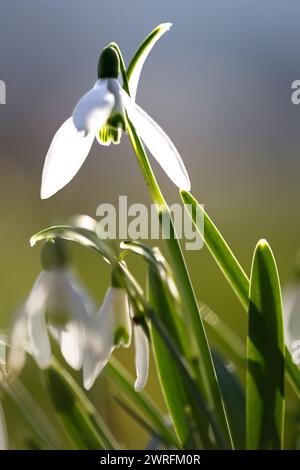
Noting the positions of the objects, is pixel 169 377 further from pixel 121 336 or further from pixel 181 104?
pixel 181 104

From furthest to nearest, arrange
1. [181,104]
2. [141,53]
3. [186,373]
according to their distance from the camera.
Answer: [181,104], [141,53], [186,373]

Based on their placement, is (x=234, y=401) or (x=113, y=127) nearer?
(x=113, y=127)

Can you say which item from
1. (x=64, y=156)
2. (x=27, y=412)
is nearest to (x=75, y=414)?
(x=27, y=412)

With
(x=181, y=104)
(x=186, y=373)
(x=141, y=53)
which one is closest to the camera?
(x=186, y=373)

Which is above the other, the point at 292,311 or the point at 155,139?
the point at 155,139
